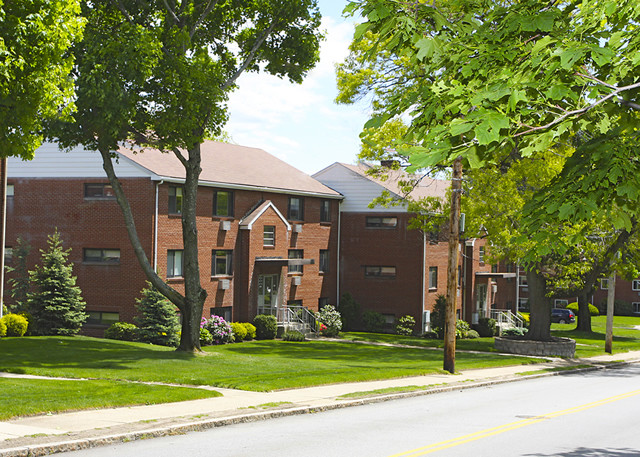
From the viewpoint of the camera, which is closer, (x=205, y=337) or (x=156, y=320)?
(x=156, y=320)

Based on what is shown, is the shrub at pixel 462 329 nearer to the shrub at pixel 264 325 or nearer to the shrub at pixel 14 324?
the shrub at pixel 264 325

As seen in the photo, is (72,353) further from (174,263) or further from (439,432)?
(439,432)

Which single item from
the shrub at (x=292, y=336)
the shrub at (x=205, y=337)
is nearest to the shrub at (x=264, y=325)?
the shrub at (x=292, y=336)

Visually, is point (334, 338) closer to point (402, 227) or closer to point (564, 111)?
point (402, 227)

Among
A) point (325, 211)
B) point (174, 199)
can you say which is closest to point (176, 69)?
point (174, 199)

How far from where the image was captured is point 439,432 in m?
14.8

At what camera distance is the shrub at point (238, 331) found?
38.9 meters

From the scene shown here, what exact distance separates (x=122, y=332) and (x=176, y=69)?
14.3 metres

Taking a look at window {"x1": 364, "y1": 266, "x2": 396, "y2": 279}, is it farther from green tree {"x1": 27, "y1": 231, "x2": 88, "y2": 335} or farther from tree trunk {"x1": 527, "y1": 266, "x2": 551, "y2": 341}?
green tree {"x1": 27, "y1": 231, "x2": 88, "y2": 335}

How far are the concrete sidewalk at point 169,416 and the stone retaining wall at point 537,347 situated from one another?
1559 centimetres

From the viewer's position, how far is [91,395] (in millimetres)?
16672

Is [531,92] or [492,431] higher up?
[531,92]

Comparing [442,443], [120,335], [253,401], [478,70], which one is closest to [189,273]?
[120,335]

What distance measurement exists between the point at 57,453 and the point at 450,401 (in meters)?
11.3
